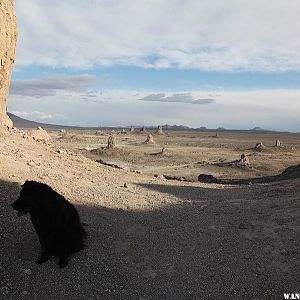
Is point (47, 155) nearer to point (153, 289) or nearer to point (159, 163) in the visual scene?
point (153, 289)

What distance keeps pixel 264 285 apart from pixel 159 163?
2750 cm

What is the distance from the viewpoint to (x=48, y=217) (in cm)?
707

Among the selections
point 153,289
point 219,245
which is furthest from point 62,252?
point 219,245

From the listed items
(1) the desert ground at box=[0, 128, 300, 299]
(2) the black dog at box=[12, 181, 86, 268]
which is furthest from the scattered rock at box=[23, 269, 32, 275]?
(2) the black dog at box=[12, 181, 86, 268]

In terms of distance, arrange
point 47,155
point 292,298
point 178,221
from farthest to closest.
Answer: point 47,155 < point 178,221 < point 292,298

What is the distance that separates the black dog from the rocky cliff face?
9847 millimetres

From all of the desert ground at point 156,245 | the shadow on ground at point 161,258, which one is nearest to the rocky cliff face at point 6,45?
the desert ground at point 156,245

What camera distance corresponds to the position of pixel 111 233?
8.69 metres

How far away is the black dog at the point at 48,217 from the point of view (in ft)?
23.1

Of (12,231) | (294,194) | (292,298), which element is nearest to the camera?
(292,298)

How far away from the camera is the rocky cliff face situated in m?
15.6

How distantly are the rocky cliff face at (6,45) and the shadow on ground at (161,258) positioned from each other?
Answer: 694 cm

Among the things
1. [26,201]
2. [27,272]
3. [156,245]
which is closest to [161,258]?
[156,245]

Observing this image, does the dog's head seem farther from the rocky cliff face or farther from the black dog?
the rocky cliff face
